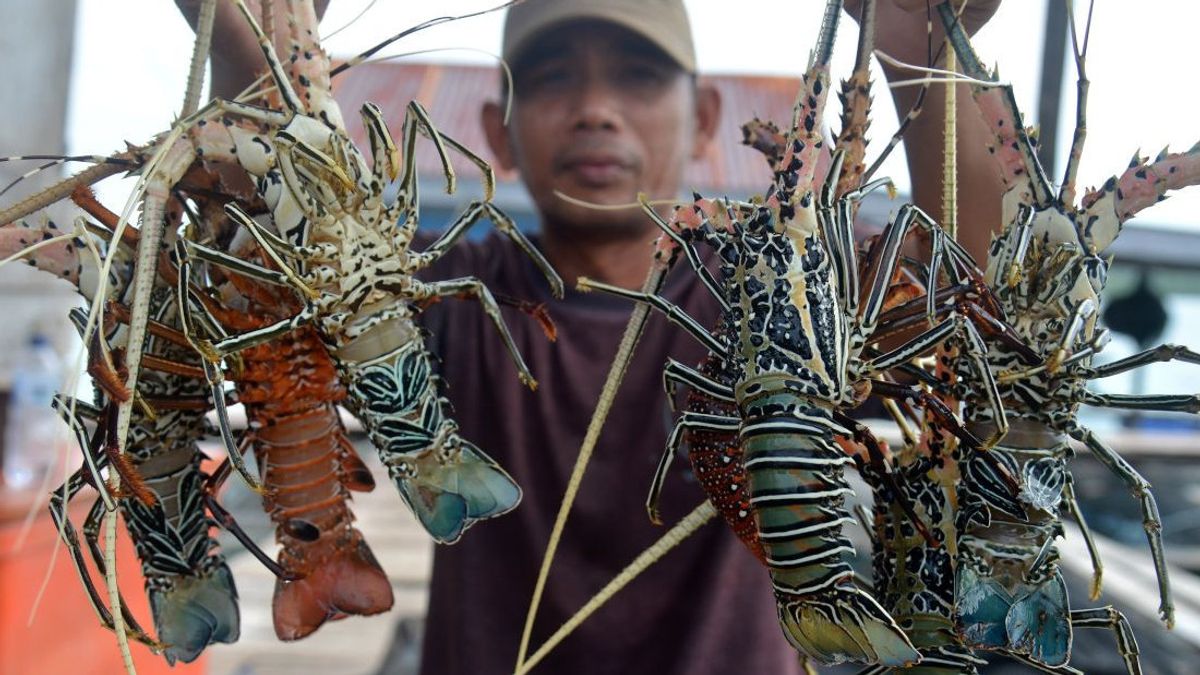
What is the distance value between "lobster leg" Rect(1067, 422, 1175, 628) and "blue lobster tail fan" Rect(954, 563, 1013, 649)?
16 centimetres

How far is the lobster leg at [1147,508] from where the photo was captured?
0.73 metres

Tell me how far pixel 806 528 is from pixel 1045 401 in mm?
292

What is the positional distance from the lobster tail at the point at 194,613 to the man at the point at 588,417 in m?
0.67

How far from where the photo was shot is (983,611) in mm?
721

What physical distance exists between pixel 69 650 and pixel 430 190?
9.43 ft

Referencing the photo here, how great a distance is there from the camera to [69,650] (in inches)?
70.5

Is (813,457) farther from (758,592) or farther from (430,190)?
(430,190)

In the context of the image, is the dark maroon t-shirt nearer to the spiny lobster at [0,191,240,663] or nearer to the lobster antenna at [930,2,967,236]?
the spiny lobster at [0,191,240,663]

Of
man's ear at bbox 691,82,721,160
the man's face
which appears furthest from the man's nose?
man's ear at bbox 691,82,721,160

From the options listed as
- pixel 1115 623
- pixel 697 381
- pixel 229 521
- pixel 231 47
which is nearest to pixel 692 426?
pixel 697 381

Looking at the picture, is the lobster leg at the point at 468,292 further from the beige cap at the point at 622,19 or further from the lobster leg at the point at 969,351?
the beige cap at the point at 622,19

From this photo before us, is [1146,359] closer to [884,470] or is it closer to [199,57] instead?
[884,470]

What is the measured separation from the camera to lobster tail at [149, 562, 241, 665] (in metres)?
0.96

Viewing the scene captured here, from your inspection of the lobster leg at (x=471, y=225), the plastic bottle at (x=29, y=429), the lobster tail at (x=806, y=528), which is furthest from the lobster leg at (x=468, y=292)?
the plastic bottle at (x=29, y=429)
